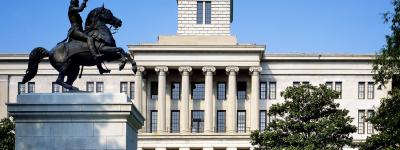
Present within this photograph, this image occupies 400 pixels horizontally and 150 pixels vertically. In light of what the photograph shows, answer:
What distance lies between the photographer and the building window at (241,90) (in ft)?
299

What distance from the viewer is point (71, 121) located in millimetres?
23719

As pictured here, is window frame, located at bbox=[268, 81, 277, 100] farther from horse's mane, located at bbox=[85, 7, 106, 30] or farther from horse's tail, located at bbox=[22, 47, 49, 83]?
horse's tail, located at bbox=[22, 47, 49, 83]

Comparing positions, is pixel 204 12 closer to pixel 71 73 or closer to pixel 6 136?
pixel 6 136

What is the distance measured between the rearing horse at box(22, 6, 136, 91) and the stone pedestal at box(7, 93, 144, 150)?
4.29ft

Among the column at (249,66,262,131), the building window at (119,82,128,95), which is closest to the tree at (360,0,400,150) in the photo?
the column at (249,66,262,131)

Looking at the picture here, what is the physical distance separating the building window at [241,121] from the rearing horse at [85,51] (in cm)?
6441

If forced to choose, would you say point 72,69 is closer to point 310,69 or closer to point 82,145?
point 82,145

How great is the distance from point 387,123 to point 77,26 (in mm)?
24357

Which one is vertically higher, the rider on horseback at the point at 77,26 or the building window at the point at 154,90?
the rider on horseback at the point at 77,26

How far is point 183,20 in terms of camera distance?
92562mm

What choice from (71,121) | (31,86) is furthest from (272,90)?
(71,121)

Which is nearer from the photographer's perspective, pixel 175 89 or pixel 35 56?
pixel 35 56

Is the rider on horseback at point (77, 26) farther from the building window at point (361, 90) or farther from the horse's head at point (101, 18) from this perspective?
the building window at point (361, 90)

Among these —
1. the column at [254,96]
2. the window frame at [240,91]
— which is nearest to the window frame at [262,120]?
the column at [254,96]
